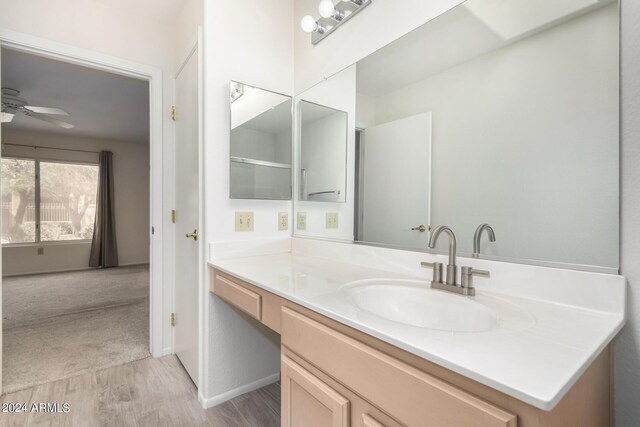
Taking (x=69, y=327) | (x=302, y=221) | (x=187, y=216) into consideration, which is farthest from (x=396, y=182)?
(x=69, y=327)

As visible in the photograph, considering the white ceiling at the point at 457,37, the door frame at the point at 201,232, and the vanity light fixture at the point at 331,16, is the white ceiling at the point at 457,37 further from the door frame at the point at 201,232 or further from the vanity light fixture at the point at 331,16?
the door frame at the point at 201,232

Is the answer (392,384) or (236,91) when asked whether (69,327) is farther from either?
(392,384)

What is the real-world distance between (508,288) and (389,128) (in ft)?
2.79

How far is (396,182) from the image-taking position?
1.41 metres

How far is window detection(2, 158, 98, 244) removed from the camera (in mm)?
4645

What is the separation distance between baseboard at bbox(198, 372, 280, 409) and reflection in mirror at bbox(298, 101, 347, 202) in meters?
1.15

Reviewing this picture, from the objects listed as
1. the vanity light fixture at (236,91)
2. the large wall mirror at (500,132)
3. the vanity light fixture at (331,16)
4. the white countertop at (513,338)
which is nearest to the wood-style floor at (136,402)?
the white countertop at (513,338)

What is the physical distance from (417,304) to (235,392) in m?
1.28

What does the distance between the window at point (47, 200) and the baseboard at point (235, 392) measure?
519 centimetres

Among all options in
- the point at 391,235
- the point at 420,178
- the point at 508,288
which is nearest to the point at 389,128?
the point at 420,178

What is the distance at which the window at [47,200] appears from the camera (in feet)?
15.2

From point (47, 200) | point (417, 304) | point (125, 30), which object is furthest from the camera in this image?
point (47, 200)

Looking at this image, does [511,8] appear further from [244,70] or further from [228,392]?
[228,392]

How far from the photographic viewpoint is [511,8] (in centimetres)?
101
